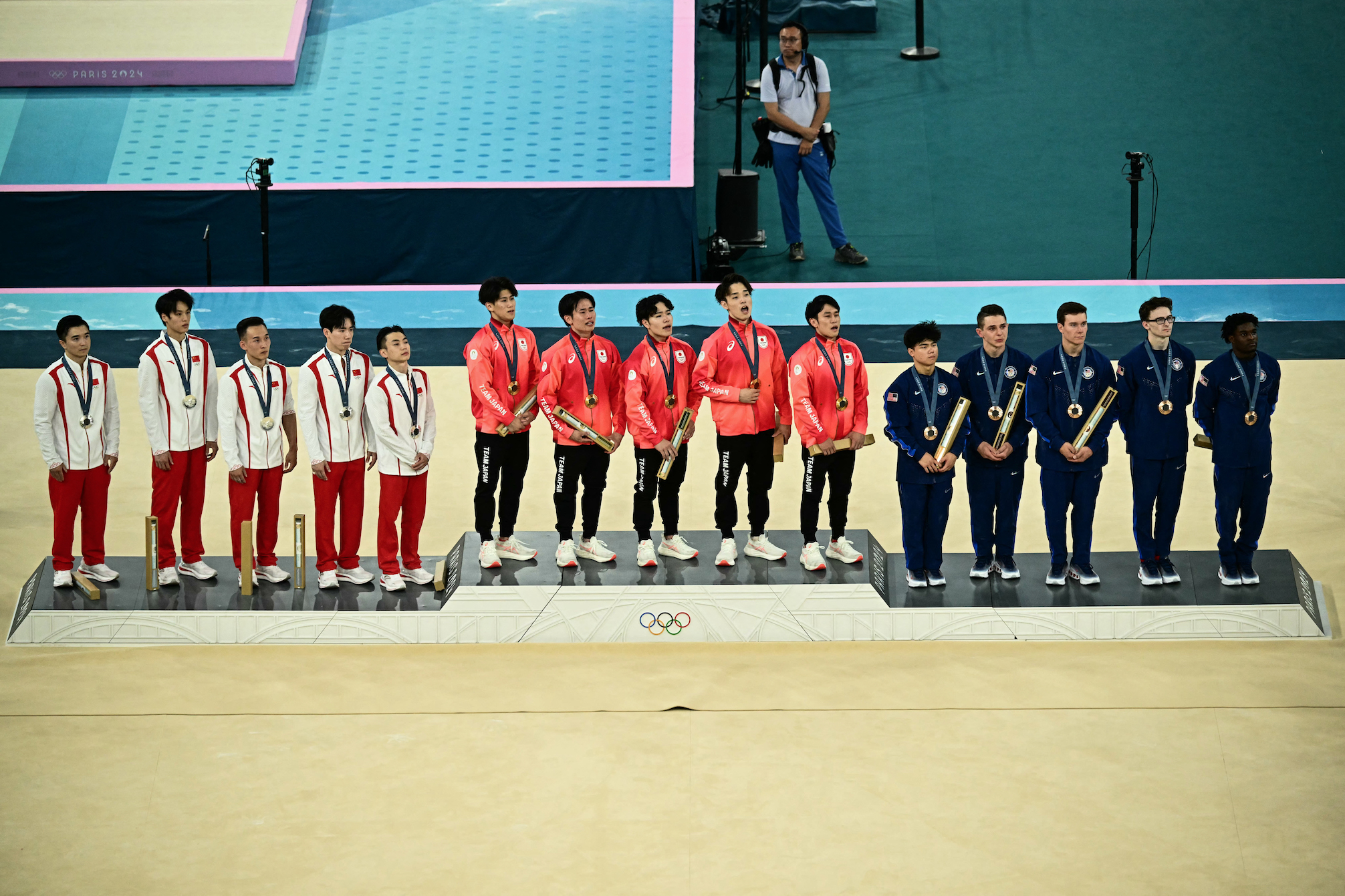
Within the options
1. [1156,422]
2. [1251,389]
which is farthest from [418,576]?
[1251,389]

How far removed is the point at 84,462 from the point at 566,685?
2.78 metres

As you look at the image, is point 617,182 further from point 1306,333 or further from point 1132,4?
point 1132,4

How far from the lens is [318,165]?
14.4 meters

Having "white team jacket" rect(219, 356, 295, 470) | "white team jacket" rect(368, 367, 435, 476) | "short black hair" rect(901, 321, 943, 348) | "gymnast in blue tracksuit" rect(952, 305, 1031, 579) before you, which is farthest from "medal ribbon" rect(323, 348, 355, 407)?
"gymnast in blue tracksuit" rect(952, 305, 1031, 579)

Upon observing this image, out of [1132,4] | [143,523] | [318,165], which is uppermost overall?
[1132,4]

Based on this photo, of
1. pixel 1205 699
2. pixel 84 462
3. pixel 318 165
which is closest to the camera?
pixel 1205 699

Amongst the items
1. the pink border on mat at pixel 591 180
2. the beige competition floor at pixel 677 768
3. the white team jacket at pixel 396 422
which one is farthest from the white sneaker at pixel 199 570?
the pink border on mat at pixel 591 180

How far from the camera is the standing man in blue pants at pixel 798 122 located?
12.5 metres

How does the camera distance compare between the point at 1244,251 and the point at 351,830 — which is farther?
the point at 1244,251

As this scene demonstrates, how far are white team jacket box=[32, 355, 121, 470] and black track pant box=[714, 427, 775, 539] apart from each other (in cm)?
314

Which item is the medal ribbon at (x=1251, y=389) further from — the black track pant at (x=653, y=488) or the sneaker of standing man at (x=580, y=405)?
the sneaker of standing man at (x=580, y=405)

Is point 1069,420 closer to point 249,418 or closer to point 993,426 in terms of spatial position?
point 993,426

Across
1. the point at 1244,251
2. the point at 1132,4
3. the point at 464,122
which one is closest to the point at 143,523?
the point at 464,122

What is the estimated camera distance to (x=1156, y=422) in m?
7.07
